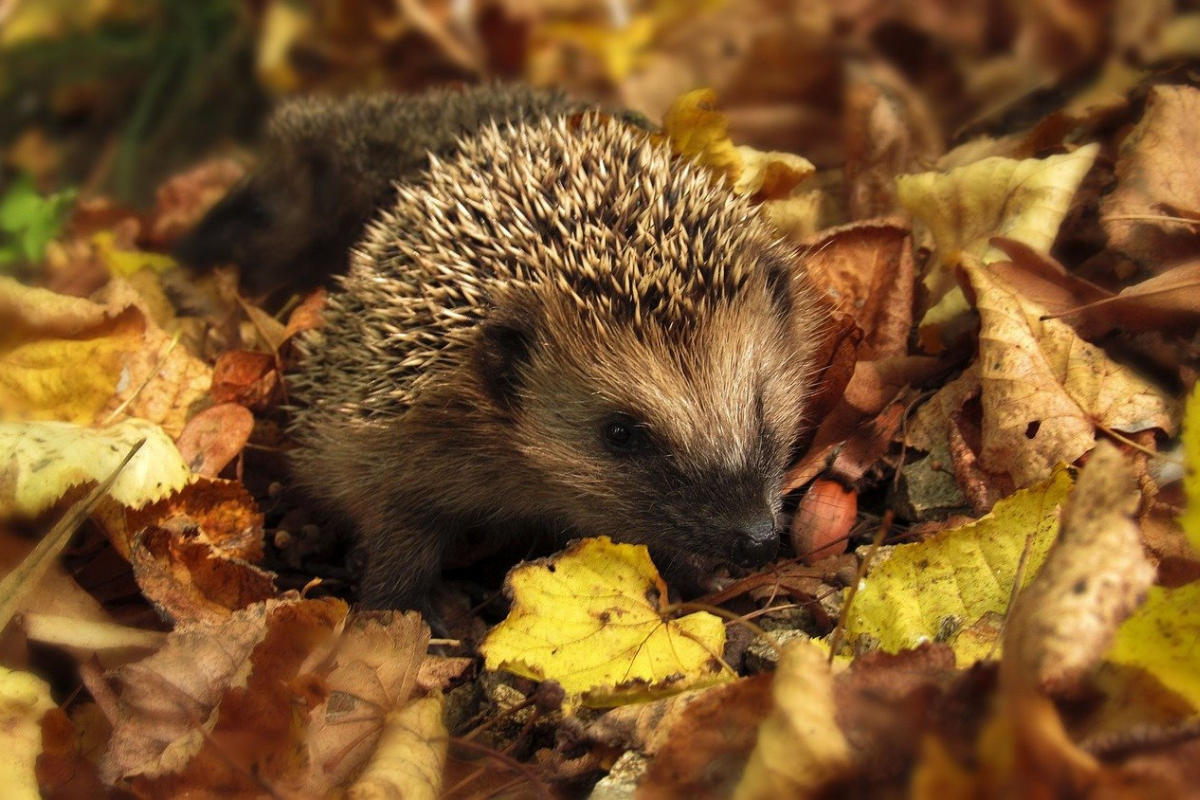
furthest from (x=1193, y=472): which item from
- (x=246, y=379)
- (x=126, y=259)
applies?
(x=126, y=259)

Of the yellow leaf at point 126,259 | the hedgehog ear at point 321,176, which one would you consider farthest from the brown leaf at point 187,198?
the hedgehog ear at point 321,176

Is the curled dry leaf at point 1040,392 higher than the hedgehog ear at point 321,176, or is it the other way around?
the hedgehog ear at point 321,176

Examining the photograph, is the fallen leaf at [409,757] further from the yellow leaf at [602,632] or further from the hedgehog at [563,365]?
the hedgehog at [563,365]

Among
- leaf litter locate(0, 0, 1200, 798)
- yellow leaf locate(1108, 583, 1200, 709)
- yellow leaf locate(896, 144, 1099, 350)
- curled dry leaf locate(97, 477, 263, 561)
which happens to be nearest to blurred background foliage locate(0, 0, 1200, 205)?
leaf litter locate(0, 0, 1200, 798)

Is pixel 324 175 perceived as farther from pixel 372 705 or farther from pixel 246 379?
pixel 372 705

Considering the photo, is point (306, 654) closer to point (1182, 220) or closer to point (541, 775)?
point (541, 775)

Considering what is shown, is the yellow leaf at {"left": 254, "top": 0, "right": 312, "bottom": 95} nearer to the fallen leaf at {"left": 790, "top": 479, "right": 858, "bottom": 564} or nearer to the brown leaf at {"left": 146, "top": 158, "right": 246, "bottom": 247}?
the brown leaf at {"left": 146, "top": 158, "right": 246, "bottom": 247}

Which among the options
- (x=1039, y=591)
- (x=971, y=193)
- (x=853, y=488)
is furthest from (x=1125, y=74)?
(x=1039, y=591)
